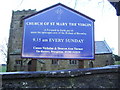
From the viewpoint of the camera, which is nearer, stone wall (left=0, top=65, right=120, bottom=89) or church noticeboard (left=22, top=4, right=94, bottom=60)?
stone wall (left=0, top=65, right=120, bottom=89)

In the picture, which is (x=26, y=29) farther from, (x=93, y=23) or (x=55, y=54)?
(x=93, y=23)

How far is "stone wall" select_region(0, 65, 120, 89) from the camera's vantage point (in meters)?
3.03

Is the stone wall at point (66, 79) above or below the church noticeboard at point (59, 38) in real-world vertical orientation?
below

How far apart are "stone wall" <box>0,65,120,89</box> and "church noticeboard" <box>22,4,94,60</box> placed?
5.42 m

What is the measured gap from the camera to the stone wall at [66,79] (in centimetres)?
303

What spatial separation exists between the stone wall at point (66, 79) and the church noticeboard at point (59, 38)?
542cm

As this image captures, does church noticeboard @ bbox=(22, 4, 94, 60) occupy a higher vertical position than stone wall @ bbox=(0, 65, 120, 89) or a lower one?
higher

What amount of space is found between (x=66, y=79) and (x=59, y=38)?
5.71 metres

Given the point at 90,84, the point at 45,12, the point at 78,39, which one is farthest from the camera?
the point at 45,12

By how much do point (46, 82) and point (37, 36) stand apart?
593cm

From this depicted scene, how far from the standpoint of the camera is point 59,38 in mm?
8758

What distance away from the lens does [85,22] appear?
916 centimetres

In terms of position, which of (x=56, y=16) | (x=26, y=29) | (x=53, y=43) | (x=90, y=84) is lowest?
(x=90, y=84)

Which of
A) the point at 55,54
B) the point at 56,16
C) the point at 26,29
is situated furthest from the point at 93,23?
the point at 26,29
